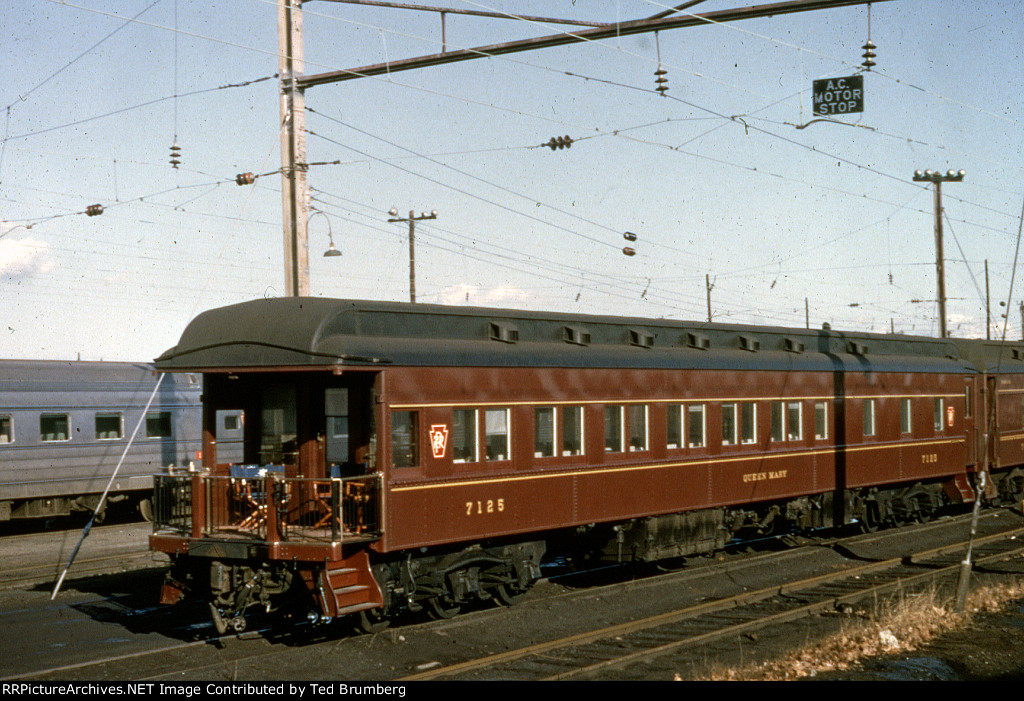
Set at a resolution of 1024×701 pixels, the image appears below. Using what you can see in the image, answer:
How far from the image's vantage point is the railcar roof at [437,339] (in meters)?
12.1

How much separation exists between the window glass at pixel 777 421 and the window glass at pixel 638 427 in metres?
3.53

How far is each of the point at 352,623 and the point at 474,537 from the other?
1.82 m

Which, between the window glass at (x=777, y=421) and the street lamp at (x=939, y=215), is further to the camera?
the street lamp at (x=939, y=215)

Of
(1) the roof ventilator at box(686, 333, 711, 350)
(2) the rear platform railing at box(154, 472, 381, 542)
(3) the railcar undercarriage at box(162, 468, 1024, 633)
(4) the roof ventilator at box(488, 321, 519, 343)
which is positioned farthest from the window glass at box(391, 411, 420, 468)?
(1) the roof ventilator at box(686, 333, 711, 350)

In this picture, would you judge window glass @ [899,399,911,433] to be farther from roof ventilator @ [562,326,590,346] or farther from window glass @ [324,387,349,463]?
window glass @ [324,387,349,463]

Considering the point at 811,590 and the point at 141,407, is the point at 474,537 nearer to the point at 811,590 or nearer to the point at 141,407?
the point at 811,590

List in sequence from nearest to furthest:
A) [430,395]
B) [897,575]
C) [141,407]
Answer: [430,395] < [897,575] < [141,407]

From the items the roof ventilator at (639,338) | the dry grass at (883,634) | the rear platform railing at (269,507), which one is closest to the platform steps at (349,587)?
the rear platform railing at (269,507)

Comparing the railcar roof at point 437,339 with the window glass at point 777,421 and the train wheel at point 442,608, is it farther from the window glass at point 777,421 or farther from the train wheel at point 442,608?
the train wheel at point 442,608

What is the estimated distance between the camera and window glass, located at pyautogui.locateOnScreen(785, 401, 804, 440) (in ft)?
61.5

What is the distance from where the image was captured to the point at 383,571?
40.4 feet

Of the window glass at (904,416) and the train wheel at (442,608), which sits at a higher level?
the window glass at (904,416)

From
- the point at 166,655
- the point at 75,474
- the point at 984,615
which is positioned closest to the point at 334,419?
the point at 166,655

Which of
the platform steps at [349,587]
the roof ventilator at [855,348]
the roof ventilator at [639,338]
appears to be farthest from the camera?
the roof ventilator at [855,348]
